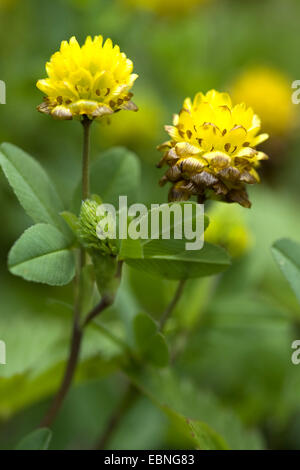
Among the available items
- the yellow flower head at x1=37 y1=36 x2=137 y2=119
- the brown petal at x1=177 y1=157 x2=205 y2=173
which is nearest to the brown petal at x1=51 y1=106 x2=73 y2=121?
the yellow flower head at x1=37 y1=36 x2=137 y2=119

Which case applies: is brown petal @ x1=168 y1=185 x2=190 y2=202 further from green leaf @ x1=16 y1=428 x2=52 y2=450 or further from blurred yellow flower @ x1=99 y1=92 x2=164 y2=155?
blurred yellow flower @ x1=99 y1=92 x2=164 y2=155

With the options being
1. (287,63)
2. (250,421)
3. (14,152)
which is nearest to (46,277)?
(14,152)

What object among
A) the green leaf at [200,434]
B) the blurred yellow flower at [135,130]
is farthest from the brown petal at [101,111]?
the blurred yellow flower at [135,130]

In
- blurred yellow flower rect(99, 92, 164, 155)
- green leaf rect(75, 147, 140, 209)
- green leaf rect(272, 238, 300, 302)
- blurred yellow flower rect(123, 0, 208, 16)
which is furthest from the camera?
blurred yellow flower rect(123, 0, 208, 16)

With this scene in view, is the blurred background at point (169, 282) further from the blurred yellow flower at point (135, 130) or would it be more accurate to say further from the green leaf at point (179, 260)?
the green leaf at point (179, 260)

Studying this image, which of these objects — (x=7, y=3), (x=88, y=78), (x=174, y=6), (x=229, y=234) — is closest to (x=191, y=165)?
(x=88, y=78)

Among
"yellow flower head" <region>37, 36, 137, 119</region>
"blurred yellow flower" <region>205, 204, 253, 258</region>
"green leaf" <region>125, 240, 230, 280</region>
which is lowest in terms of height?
"green leaf" <region>125, 240, 230, 280</region>

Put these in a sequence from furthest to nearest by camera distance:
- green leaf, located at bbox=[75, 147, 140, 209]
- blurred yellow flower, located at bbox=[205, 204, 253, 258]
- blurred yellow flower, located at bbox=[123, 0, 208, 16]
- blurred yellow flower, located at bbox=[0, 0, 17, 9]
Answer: blurred yellow flower, located at bbox=[123, 0, 208, 16] < blurred yellow flower, located at bbox=[0, 0, 17, 9] < blurred yellow flower, located at bbox=[205, 204, 253, 258] < green leaf, located at bbox=[75, 147, 140, 209]

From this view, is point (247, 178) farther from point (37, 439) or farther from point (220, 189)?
point (37, 439)
